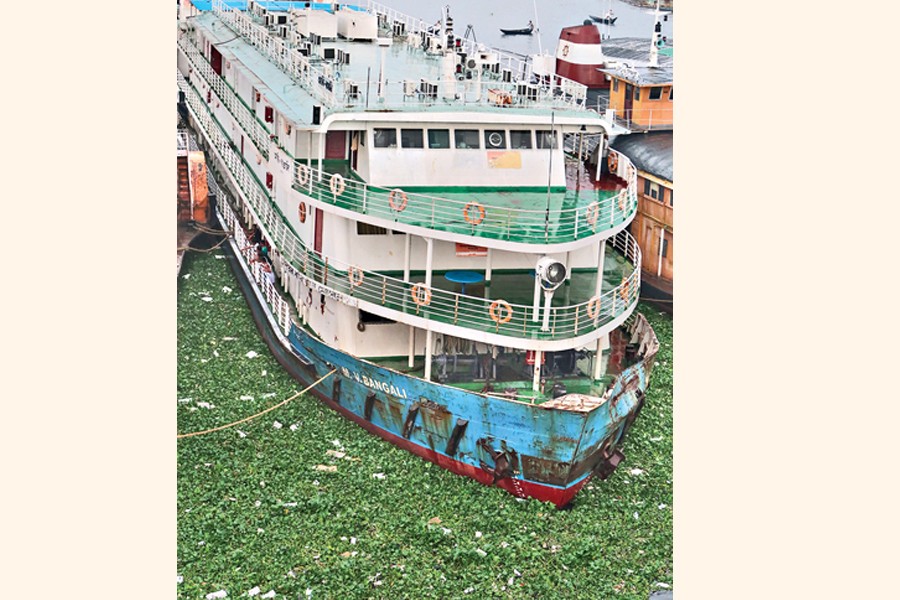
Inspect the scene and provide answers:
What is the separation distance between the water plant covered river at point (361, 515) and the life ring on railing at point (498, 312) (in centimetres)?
179

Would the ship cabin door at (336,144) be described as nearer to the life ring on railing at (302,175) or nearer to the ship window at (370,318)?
the life ring on railing at (302,175)

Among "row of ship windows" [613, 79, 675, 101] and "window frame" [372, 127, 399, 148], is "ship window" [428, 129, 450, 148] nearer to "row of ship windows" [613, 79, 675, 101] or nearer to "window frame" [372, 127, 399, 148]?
"window frame" [372, 127, 399, 148]

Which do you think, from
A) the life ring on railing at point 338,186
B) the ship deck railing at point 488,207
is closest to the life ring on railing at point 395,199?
the ship deck railing at point 488,207

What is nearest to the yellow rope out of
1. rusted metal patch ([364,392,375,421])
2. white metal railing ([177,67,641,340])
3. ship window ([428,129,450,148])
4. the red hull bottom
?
rusted metal patch ([364,392,375,421])

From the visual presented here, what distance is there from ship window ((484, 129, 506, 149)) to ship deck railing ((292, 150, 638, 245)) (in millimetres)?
533

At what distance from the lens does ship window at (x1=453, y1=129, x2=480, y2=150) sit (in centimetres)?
1884

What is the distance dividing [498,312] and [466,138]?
2.29m

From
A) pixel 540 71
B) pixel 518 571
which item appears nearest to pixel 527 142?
pixel 540 71

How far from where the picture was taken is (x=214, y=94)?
23031 millimetres

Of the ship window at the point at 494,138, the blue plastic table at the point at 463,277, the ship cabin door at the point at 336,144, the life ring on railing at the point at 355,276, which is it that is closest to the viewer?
the blue plastic table at the point at 463,277

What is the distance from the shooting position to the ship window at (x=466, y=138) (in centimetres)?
1884

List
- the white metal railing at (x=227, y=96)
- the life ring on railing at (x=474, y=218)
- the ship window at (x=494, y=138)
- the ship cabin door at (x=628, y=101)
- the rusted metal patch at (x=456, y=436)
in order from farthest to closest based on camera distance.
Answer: the white metal railing at (x=227, y=96)
the ship cabin door at (x=628, y=101)
the ship window at (x=494, y=138)
the rusted metal patch at (x=456, y=436)
the life ring on railing at (x=474, y=218)

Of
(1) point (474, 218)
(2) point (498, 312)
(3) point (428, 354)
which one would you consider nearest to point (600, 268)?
(2) point (498, 312)
